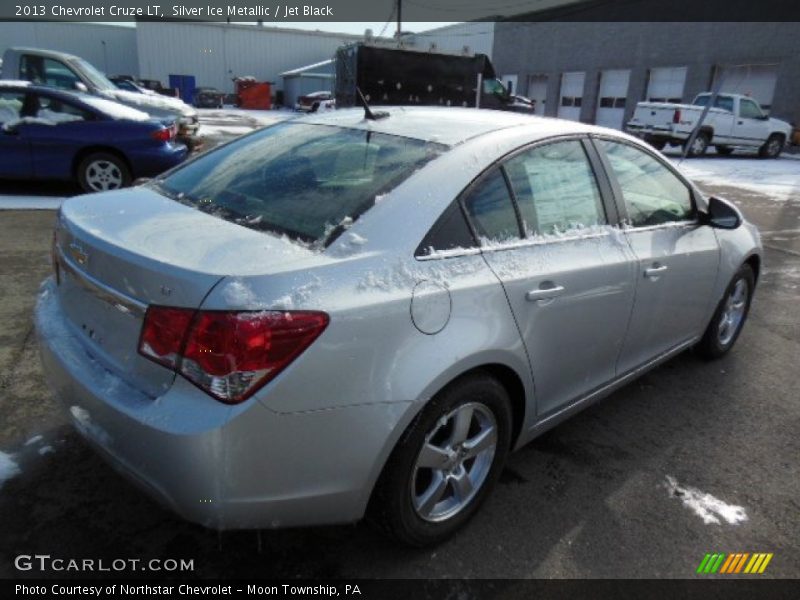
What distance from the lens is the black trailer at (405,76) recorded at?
1363 centimetres

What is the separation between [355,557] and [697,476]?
66.0 inches

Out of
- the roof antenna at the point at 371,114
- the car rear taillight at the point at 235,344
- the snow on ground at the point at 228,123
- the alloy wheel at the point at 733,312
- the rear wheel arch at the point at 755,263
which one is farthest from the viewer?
the snow on ground at the point at 228,123

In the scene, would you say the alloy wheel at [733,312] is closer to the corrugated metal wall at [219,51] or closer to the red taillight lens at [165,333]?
the red taillight lens at [165,333]

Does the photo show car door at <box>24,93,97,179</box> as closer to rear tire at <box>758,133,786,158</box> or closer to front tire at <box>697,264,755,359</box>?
front tire at <box>697,264,755,359</box>

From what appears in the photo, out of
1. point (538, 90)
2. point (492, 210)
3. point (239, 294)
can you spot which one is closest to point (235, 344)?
point (239, 294)

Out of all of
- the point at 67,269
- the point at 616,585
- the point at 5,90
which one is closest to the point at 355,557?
the point at 616,585

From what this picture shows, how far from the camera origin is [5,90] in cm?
761

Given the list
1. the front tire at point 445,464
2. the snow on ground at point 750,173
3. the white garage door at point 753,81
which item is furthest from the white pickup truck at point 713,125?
the front tire at point 445,464

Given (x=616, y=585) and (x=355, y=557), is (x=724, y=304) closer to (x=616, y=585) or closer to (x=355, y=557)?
(x=616, y=585)

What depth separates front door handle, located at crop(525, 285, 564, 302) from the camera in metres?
2.31

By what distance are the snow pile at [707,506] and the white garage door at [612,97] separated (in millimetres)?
26626

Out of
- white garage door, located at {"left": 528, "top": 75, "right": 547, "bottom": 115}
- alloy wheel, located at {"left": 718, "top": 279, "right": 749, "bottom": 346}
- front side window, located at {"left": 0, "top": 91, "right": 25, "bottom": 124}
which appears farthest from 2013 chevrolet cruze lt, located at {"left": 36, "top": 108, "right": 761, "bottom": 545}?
white garage door, located at {"left": 528, "top": 75, "right": 547, "bottom": 115}

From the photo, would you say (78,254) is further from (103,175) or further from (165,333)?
(103,175)

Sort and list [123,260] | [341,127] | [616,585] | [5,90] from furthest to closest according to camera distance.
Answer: [5,90] → [341,127] → [616,585] → [123,260]
